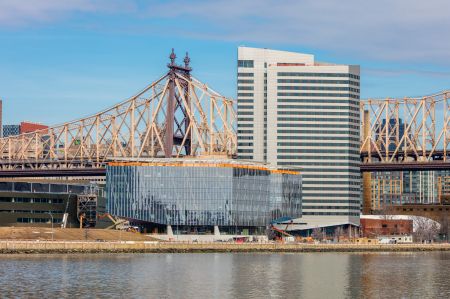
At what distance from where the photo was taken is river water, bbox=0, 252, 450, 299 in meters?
111

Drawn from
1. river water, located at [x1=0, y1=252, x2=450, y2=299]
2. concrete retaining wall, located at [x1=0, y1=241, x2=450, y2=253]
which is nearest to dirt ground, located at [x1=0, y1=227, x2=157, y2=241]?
concrete retaining wall, located at [x1=0, y1=241, x2=450, y2=253]

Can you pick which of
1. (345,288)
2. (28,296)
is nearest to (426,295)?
(345,288)

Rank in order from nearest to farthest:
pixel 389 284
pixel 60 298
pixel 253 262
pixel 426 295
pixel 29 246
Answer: pixel 60 298 < pixel 426 295 < pixel 389 284 < pixel 253 262 < pixel 29 246

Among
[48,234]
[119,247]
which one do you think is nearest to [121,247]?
[119,247]

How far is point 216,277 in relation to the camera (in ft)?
422

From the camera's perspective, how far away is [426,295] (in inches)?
4407

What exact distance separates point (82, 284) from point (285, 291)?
2222 centimetres

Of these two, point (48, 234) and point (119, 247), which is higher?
point (48, 234)

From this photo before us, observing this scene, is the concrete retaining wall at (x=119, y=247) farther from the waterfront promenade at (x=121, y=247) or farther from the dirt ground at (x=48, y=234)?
the dirt ground at (x=48, y=234)

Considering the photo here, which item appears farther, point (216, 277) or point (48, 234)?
point (48, 234)

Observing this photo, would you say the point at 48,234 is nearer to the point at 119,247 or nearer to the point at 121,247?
the point at 119,247

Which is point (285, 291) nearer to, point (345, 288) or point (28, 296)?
point (345, 288)

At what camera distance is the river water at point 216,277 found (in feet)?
363

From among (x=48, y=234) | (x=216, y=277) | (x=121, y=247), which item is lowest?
(x=216, y=277)
